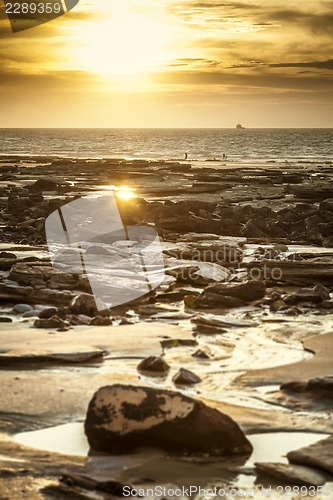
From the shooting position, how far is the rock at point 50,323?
7102 mm

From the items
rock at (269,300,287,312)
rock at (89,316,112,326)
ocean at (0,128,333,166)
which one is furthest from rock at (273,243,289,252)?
ocean at (0,128,333,166)

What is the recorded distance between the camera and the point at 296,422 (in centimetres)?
475

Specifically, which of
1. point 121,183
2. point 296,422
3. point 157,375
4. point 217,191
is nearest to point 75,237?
point 157,375

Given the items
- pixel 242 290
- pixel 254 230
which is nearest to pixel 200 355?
pixel 242 290

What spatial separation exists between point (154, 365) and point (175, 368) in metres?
0.22

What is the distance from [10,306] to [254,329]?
9.53 feet

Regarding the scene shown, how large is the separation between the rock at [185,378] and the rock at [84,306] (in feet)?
8.01

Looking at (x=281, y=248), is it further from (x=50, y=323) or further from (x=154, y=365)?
(x=154, y=365)

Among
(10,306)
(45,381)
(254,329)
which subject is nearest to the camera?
(45,381)

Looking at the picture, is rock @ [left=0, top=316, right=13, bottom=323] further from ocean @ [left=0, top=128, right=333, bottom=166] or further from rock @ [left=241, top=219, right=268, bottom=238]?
ocean @ [left=0, top=128, right=333, bottom=166]

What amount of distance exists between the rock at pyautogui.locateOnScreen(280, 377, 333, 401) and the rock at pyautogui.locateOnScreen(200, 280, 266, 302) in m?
3.28

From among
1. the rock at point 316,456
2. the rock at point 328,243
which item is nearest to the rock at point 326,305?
the rock at point 316,456

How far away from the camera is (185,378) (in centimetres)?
548

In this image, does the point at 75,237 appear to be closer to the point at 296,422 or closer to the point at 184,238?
the point at 184,238
